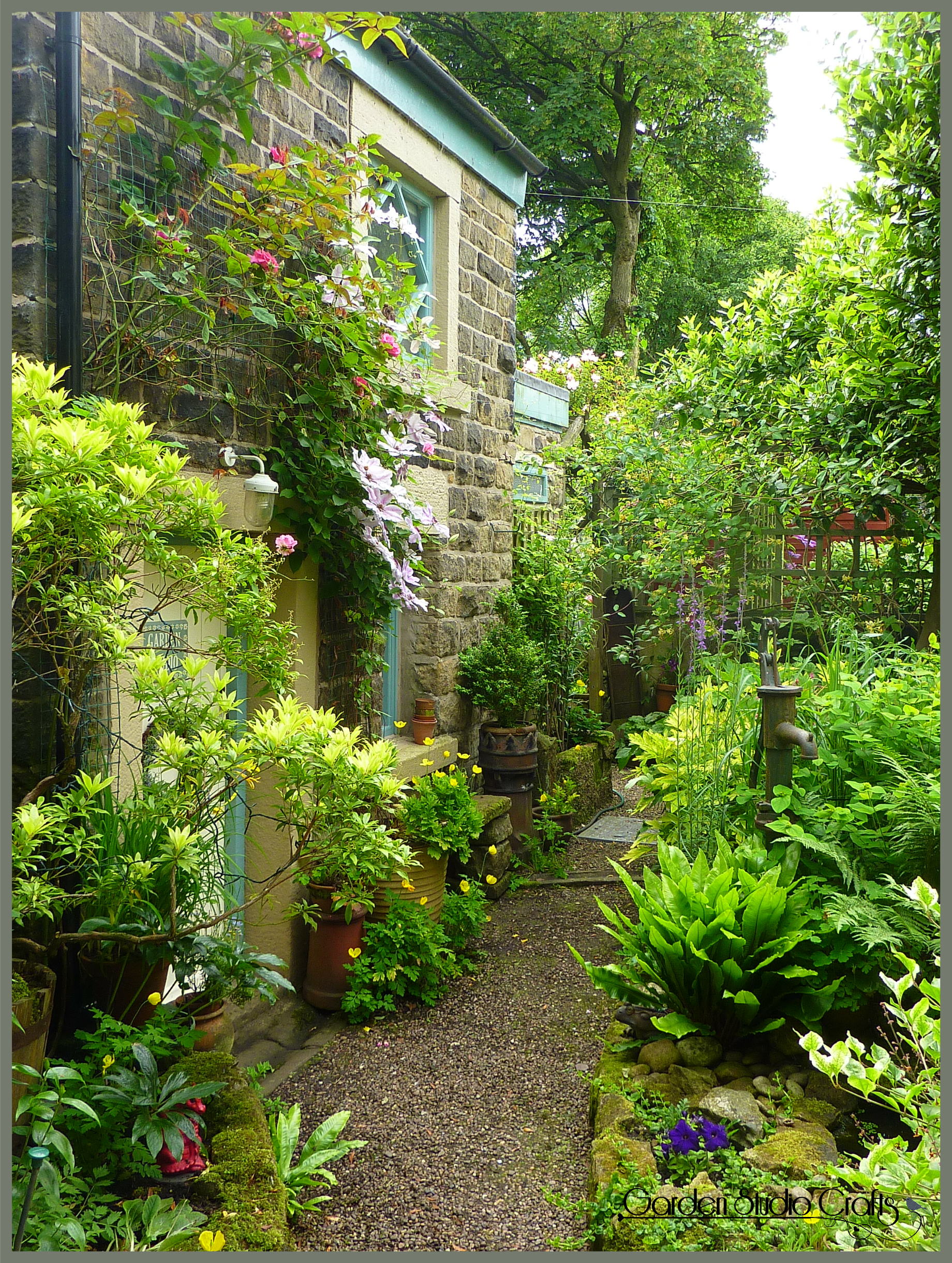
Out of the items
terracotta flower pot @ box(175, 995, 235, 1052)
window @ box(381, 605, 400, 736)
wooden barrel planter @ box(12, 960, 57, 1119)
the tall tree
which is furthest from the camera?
the tall tree

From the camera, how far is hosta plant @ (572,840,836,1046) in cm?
287

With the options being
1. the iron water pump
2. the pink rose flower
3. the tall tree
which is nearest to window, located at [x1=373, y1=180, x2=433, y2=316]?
the pink rose flower

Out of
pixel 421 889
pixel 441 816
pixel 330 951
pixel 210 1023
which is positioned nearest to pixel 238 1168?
pixel 210 1023

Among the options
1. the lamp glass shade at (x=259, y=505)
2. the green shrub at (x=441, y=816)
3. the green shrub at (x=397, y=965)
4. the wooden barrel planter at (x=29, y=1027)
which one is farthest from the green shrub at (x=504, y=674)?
the wooden barrel planter at (x=29, y=1027)

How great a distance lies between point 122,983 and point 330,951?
5.11 feet

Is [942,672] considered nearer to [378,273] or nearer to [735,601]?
[378,273]

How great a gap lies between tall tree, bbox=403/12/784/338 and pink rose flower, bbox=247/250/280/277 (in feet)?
34.1

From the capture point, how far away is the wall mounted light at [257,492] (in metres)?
3.36

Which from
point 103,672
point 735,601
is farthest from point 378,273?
point 735,601

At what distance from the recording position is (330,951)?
4.07 metres

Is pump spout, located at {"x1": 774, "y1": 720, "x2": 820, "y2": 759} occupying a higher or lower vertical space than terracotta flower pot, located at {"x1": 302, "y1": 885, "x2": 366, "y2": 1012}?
higher

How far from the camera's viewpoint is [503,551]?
6488 mm

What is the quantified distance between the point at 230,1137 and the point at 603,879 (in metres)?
3.62

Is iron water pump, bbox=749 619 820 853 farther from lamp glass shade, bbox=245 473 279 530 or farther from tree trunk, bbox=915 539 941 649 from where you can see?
tree trunk, bbox=915 539 941 649
